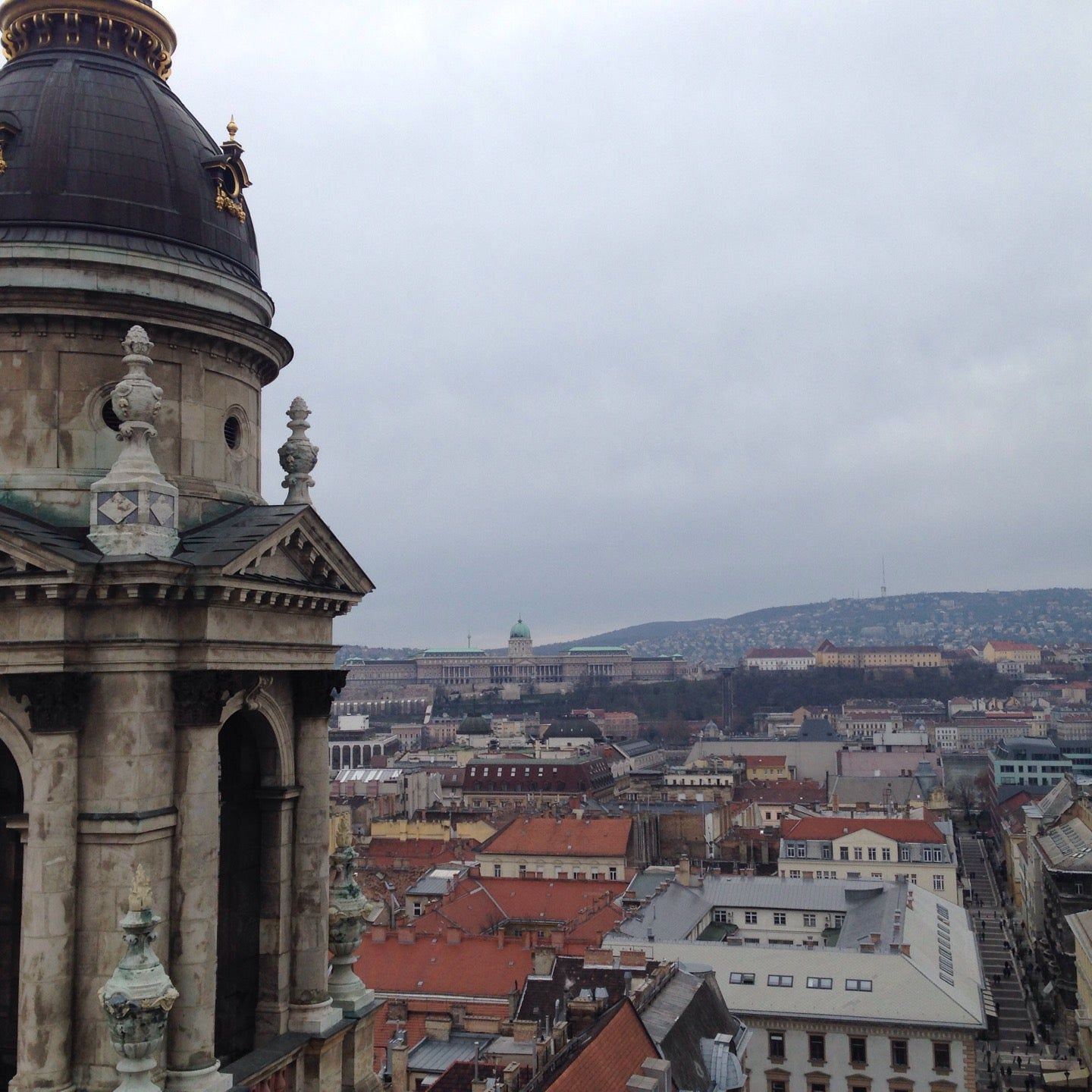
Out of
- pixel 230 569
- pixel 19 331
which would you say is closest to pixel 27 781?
pixel 230 569

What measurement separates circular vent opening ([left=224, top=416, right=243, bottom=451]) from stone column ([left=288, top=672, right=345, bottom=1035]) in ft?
12.0

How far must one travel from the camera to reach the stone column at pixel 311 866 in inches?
731

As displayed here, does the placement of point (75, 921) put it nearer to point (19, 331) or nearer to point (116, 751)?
point (116, 751)

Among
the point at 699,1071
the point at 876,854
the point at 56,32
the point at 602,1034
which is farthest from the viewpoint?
the point at 876,854

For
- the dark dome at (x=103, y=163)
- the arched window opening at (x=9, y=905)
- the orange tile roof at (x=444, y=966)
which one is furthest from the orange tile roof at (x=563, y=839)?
the dark dome at (x=103, y=163)

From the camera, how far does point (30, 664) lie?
15.3 metres

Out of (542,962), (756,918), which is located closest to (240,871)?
(542,962)

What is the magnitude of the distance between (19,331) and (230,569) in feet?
15.2

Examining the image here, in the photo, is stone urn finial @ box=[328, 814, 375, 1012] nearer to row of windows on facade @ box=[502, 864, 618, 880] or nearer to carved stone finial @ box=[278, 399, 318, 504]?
carved stone finial @ box=[278, 399, 318, 504]

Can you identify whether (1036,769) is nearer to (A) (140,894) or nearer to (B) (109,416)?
(B) (109,416)

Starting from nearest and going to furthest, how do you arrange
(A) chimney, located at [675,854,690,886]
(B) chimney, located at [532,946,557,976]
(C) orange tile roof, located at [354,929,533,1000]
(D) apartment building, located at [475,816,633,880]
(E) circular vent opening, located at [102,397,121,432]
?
(E) circular vent opening, located at [102,397,121,432]
(B) chimney, located at [532,946,557,976]
(C) orange tile roof, located at [354,929,533,1000]
(A) chimney, located at [675,854,690,886]
(D) apartment building, located at [475,816,633,880]

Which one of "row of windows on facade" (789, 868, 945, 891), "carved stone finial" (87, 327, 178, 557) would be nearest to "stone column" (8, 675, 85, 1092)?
"carved stone finial" (87, 327, 178, 557)

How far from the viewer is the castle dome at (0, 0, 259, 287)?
17.4 meters

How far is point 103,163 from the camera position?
17766 millimetres
